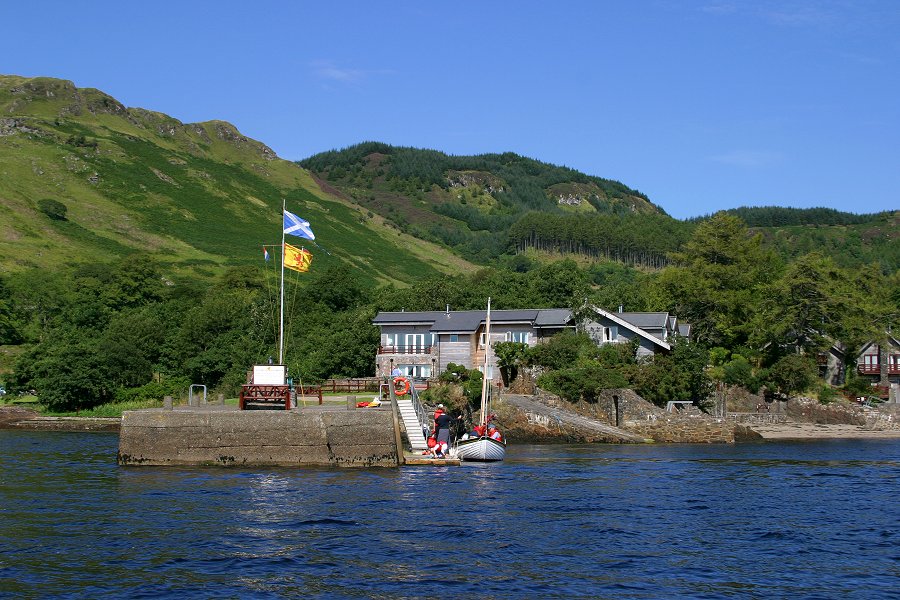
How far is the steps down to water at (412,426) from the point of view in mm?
46381

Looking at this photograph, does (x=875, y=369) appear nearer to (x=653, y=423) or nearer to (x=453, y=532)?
(x=653, y=423)

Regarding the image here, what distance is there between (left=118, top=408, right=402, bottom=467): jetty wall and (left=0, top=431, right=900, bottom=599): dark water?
38.3 inches

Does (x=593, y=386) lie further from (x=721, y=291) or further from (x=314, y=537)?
(x=314, y=537)

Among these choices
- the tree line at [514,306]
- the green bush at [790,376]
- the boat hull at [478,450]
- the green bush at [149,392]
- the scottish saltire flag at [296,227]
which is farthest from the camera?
the green bush at [149,392]

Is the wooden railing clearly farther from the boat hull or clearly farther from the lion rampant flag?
the lion rampant flag

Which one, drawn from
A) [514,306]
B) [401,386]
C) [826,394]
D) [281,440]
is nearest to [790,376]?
[826,394]

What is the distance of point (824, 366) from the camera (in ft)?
294

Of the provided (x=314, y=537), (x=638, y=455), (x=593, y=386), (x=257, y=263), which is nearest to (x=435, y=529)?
→ (x=314, y=537)

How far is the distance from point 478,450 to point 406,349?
36594 mm

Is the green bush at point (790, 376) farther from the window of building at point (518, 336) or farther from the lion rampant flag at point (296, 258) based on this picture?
the lion rampant flag at point (296, 258)

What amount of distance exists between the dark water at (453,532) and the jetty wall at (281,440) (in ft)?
3.20

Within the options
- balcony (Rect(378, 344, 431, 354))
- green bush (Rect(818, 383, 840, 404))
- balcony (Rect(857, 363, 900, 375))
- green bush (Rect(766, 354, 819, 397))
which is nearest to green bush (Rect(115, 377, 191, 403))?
balcony (Rect(378, 344, 431, 354))

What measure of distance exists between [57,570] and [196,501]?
9.61 metres

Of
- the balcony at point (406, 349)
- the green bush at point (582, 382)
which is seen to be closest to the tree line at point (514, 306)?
the green bush at point (582, 382)
